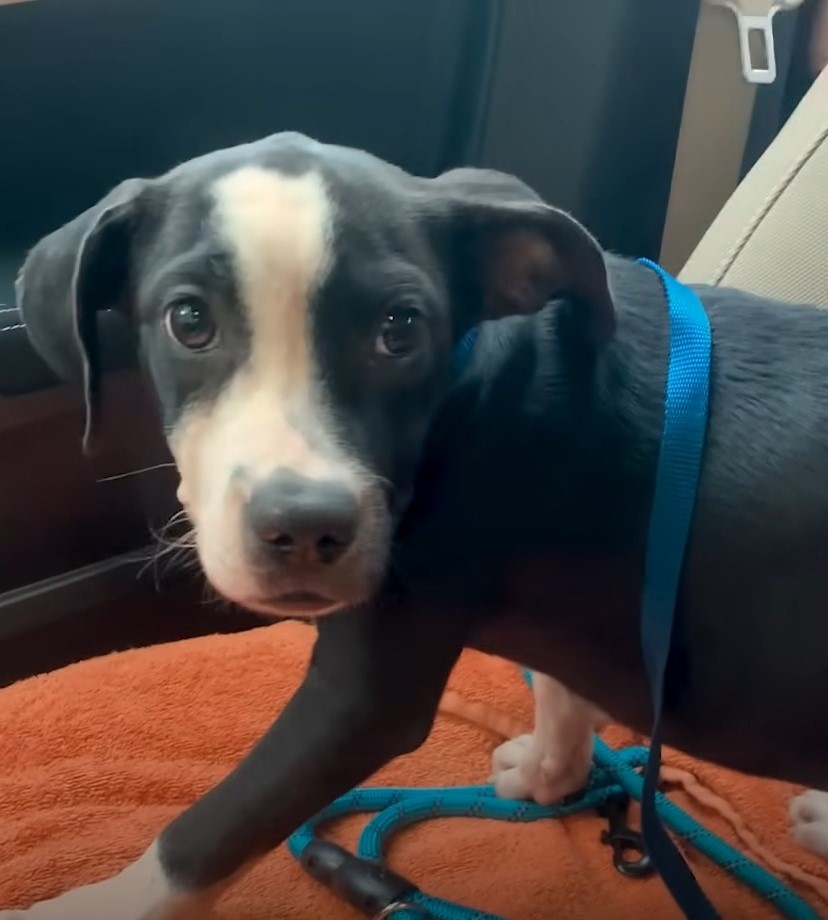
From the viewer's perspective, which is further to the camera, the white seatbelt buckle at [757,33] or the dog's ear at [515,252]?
the white seatbelt buckle at [757,33]

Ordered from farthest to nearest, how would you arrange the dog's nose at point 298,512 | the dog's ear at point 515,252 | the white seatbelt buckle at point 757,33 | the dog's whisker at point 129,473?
the white seatbelt buckle at point 757,33 < the dog's whisker at point 129,473 < the dog's ear at point 515,252 < the dog's nose at point 298,512

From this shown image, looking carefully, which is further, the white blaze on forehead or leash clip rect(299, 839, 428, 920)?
leash clip rect(299, 839, 428, 920)

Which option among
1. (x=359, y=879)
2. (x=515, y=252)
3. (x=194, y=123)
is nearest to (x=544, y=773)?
(x=359, y=879)

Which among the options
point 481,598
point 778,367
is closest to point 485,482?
point 481,598

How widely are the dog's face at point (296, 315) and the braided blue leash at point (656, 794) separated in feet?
0.30

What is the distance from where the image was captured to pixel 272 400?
99cm

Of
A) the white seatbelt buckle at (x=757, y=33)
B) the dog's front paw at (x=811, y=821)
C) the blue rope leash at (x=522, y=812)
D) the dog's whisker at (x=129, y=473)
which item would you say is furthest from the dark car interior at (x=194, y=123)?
the dog's front paw at (x=811, y=821)

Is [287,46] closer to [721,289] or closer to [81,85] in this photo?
[81,85]

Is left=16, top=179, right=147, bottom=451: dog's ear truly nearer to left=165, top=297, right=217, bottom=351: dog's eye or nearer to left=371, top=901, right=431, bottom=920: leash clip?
left=165, top=297, right=217, bottom=351: dog's eye

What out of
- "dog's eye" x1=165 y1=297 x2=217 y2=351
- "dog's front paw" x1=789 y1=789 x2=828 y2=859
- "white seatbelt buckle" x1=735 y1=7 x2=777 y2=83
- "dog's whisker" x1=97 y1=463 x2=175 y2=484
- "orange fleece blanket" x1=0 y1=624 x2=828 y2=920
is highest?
"white seatbelt buckle" x1=735 y1=7 x2=777 y2=83

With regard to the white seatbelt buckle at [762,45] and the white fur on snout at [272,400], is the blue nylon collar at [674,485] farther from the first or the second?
the white seatbelt buckle at [762,45]

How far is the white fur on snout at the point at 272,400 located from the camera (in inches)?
38.2

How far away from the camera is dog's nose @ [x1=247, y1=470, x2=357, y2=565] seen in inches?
37.1

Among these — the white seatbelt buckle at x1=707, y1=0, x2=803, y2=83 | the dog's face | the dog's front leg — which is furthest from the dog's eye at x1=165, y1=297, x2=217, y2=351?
the white seatbelt buckle at x1=707, y1=0, x2=803, y2=83
